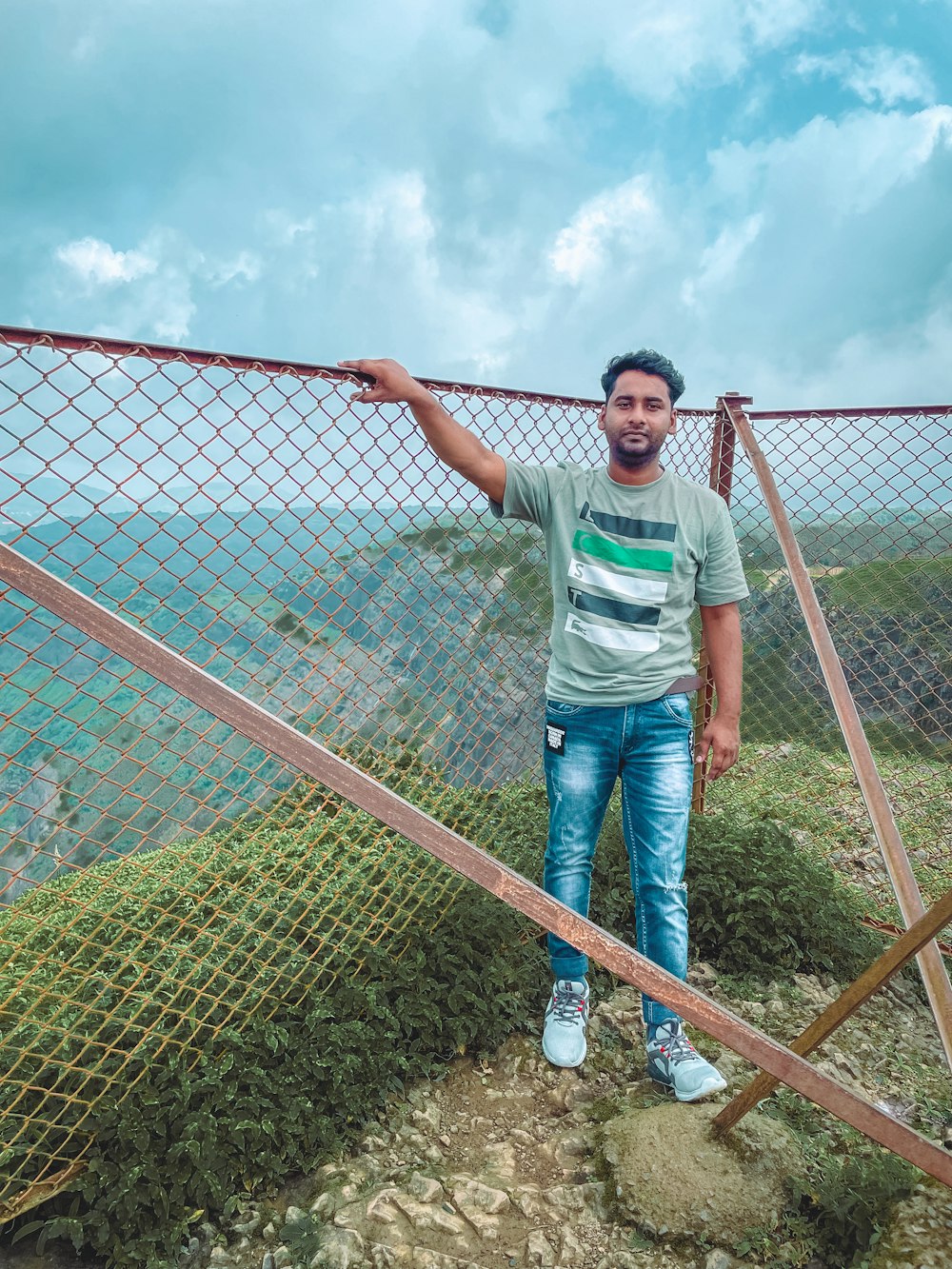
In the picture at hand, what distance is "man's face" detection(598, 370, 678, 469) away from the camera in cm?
270

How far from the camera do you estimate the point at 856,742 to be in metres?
3.23

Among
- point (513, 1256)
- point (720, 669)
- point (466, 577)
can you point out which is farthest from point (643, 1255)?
point (466, 577)

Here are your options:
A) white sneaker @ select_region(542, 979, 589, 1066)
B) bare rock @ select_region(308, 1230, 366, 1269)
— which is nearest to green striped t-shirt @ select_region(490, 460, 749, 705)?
white sneaker @ select_region(542, 979, 589, 1066)

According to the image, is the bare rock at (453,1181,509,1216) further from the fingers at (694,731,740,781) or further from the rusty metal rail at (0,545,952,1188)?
the fingers at (694,731,740,781)

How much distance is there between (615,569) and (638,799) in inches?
31.0

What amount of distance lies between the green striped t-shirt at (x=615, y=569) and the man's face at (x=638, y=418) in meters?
0.11

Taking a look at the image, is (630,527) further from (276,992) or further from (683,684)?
(276,992)

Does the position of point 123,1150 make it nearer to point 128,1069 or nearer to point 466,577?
point 128,1069

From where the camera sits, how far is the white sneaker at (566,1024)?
2998 millimetres

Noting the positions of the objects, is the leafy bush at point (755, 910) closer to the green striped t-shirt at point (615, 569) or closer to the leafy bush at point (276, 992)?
the leafy bush at point (276, 992)

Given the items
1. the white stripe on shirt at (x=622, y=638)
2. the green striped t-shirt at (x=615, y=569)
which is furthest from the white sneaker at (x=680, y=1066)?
the white stripe on shirt at (x=622, y=638)

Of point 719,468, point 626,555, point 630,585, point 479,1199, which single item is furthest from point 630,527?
point 479,1199

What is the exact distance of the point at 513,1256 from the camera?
231 cm

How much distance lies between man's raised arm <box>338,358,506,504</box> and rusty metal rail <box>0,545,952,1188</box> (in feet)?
3.50
